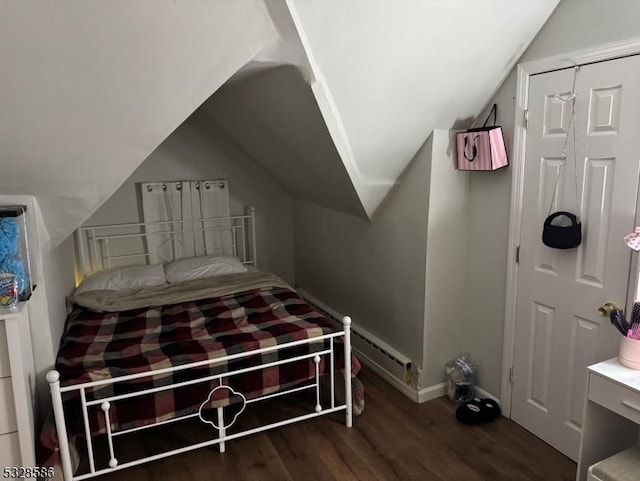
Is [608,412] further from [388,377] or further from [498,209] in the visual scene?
[388,377]

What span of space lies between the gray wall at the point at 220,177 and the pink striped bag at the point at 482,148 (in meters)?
2.17

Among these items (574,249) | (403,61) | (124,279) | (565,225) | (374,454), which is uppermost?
(403,61)

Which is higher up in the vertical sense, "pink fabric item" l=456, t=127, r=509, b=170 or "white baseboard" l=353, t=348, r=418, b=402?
"pink fabric item" l=456, t=127, r=509, b=170

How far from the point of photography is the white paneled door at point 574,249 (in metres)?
2.17

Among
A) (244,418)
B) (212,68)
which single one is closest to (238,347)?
(244,418)

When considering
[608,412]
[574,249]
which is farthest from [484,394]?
[574,249]

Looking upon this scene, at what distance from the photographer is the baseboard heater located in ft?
10.5

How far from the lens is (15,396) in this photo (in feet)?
6.48

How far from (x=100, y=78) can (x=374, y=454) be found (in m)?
2.26

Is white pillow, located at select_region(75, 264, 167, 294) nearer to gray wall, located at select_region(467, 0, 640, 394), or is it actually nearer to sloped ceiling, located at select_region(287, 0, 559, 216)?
sloped ceiling, located at select_region(287, 0, 559, 216)

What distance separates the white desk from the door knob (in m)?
0.28

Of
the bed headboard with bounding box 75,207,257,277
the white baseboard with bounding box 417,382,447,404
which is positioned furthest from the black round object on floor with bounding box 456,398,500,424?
the bed headboard with bounding box 75,207,257,277

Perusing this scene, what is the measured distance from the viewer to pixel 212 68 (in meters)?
2.16

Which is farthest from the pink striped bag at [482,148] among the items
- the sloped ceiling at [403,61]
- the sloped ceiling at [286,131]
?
the sloped ceiling at [286,131]
